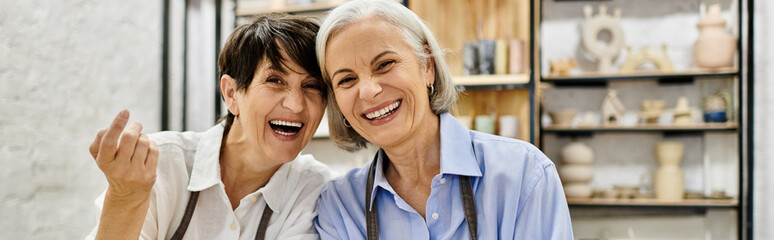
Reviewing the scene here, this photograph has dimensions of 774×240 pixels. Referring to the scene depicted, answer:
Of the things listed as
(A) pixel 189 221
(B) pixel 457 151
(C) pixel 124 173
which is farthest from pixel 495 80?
(C) pixel 124 173

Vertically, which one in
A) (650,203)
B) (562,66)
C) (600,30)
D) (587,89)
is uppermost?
(600,30)

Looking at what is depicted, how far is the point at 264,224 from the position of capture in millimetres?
1708

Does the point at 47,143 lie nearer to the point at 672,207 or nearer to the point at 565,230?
the point at 565,230

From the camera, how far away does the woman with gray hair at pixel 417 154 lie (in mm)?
1446

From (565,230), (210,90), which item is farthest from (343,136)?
(210,90)

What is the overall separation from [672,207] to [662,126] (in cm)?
63

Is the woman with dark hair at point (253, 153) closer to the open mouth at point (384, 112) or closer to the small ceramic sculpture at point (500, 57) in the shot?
the open mouth at point (384, 112)

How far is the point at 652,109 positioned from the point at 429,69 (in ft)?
8.44

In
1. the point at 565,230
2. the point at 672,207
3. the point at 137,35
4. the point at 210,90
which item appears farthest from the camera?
the point at 210,90

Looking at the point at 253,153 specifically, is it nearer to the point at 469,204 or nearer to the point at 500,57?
the point at 469,204

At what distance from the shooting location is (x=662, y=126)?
3.57 m

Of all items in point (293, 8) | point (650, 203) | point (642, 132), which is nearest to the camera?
point (650, 203)

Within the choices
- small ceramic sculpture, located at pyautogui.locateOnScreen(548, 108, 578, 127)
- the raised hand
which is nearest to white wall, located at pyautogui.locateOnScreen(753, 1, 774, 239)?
small ceramic sculpture, located at pyautogui.locateOnScreen(548, 108, 578, 127)

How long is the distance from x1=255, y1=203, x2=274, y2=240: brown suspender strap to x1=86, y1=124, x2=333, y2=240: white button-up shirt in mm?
12
